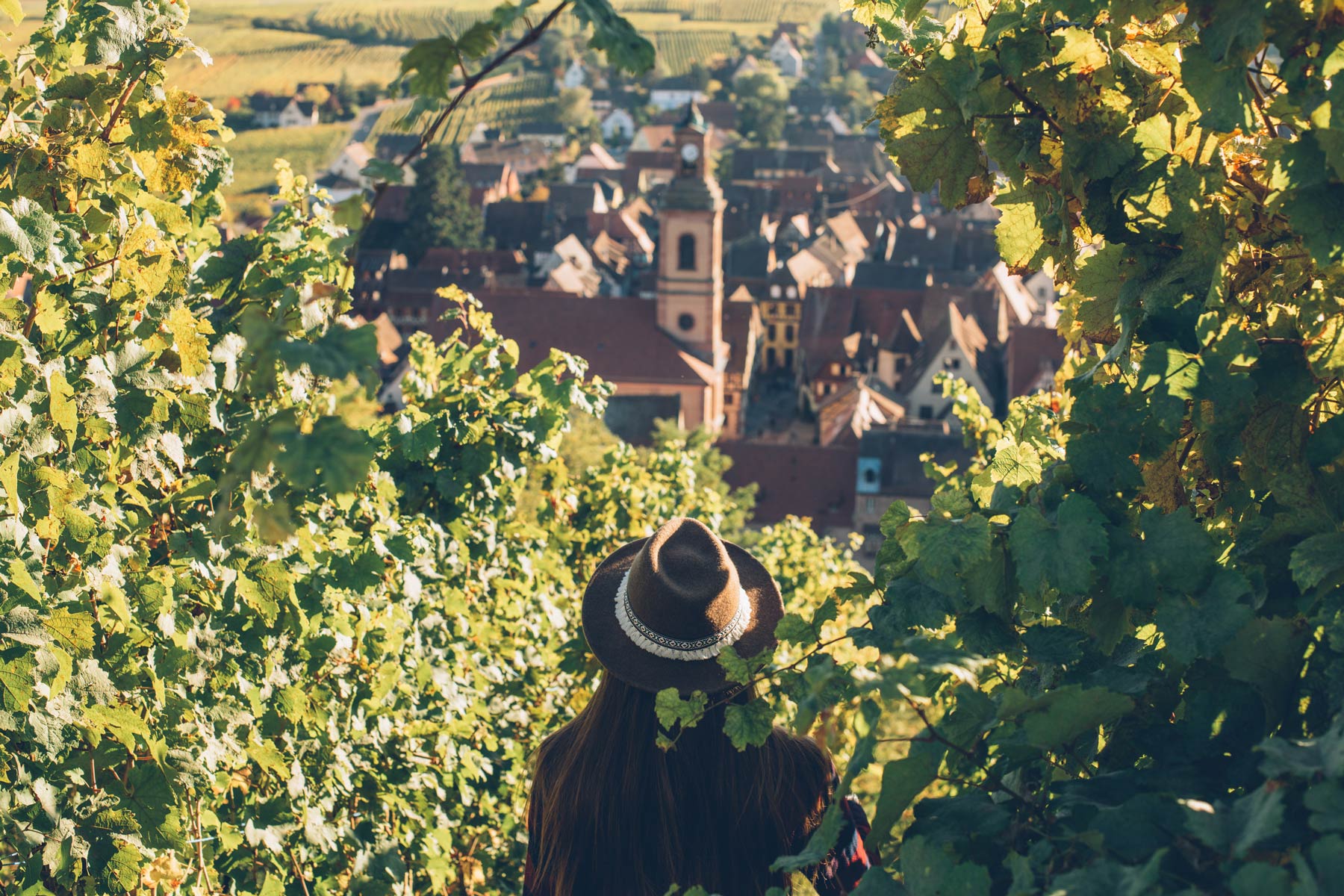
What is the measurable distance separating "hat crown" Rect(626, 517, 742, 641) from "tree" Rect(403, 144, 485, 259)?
205ft

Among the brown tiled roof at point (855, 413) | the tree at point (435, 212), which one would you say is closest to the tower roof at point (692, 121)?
the brown tiled roof at point (855, 413)

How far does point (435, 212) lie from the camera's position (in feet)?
211

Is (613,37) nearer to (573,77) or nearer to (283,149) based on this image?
(283,149)

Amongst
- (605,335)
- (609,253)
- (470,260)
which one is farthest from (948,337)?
(609,253)

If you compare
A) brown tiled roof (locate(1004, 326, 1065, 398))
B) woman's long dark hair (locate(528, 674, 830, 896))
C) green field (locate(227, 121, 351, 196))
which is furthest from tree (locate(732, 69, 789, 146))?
woman's long dark hair (locate(528, 674, 830, 896))

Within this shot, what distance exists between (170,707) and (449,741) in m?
2.08

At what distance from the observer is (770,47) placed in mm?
139875

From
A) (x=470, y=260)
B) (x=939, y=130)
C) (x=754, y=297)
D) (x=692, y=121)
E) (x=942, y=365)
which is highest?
(x=939, y=130)

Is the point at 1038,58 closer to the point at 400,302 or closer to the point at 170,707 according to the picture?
the point at 170,707

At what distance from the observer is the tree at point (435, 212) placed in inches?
2518

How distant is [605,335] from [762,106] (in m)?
68.8

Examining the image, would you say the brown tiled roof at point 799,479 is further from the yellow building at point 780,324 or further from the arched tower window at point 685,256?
the yellow building at point 780,324

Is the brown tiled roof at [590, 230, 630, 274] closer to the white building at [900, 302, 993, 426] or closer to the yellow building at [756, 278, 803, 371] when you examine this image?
the yellow building at [756, 278, 803, 371]

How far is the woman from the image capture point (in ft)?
8.51
